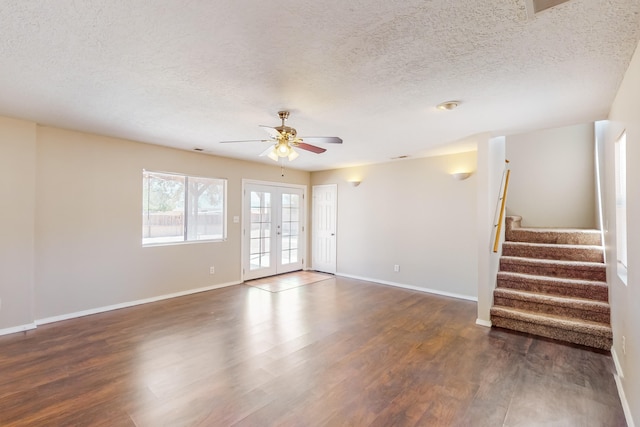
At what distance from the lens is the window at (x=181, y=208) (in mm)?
4613

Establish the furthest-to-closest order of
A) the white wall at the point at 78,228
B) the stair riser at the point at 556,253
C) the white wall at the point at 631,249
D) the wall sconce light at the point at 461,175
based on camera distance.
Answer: the wall sconce light at the point at 461,175 → the stair riser at the point at 556,253 → the white wall at the point at 78,228 → the white wall at the point at 631,249

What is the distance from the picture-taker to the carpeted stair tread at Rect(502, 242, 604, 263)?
3844mm

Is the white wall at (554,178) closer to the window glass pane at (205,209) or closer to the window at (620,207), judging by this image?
the window at (620,207)

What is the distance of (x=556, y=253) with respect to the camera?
4070mm

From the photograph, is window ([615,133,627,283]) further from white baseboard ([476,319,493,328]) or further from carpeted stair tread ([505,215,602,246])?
carpeted stair tread ([505,215,602,246])

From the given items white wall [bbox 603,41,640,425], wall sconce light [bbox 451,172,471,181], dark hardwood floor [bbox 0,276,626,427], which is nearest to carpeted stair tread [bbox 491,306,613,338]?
dark hardwood floor [bbox 0,276,626,427]

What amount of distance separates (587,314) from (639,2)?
3.21m

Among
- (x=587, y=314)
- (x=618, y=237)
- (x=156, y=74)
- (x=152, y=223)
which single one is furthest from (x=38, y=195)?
(x=587, y=314)

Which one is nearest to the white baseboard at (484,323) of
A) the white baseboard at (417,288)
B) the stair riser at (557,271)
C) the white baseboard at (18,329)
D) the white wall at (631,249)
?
the stair riser at (557,271)

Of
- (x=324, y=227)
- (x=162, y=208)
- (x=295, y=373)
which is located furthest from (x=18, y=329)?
(x=324, y=227)

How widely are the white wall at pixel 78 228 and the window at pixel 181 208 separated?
0.52ft

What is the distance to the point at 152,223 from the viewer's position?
15.2 feet

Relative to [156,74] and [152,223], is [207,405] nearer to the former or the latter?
[156,74]

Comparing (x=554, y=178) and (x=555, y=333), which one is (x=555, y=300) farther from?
(x=554, y=178)
